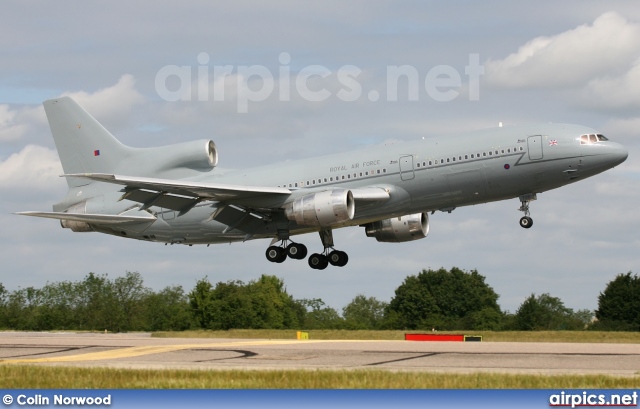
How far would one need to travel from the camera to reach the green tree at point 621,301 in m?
80.6

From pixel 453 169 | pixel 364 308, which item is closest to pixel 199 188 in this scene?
pixel 453 169

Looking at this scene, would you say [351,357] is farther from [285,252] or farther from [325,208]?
[285,252]

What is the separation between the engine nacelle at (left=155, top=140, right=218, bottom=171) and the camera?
153 feet

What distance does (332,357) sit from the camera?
2645 centimetres

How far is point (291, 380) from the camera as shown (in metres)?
20.9

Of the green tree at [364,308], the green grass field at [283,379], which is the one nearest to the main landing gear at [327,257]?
the green grass field at [283,379]

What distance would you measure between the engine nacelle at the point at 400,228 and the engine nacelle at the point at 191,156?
8.22 metres

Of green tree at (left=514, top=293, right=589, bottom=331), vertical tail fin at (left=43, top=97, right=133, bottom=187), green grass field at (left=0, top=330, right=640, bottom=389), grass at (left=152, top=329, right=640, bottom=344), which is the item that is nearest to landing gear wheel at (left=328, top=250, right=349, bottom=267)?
grass at (left=152, top=329, right=640, bottom=344)

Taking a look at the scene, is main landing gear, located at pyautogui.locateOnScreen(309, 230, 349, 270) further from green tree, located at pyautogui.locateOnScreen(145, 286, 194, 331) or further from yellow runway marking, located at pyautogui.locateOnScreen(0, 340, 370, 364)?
green tree, located at pyautogui.locateOnScreen(145, 286, 194, 331)

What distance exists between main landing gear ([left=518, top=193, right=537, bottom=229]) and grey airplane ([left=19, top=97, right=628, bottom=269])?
5cm

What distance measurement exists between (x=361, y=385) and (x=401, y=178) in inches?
820

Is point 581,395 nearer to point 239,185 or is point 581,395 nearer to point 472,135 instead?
point 472,135

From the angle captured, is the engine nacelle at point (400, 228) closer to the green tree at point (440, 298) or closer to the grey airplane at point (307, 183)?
the grey airplane at point (307, 183)

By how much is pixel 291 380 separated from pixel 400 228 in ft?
85.2
